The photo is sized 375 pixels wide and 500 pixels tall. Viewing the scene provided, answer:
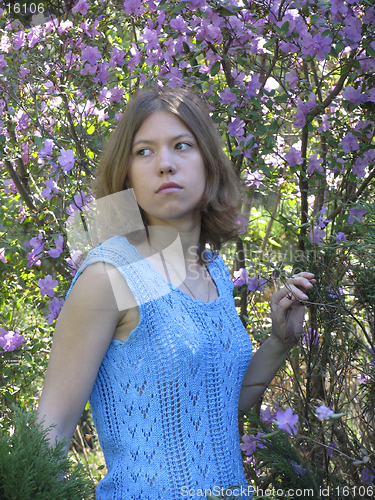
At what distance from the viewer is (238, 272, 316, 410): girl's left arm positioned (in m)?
1.49

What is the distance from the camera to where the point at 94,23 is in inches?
90.6

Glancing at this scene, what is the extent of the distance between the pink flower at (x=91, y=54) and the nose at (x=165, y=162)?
3.19ft

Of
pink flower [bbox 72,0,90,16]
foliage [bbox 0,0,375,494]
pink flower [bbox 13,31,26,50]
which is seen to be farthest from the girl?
pink flower [bbox 13,31,26,50]

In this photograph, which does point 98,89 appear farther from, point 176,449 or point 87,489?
point 87,489

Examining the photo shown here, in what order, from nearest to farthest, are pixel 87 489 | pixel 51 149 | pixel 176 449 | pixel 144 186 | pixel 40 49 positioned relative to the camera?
pixel 87 489, pixel 176 449, pixel 144 186, pixel 51 149, pixel 40 49

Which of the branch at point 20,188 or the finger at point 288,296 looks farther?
the branch at point 20,188

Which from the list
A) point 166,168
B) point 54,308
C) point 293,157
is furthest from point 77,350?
point 293,157

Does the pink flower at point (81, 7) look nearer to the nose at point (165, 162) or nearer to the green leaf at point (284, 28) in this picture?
the green leaf at point (284, 28)

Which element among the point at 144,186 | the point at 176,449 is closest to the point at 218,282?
the point at 144,186

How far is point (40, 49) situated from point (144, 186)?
1452 mm

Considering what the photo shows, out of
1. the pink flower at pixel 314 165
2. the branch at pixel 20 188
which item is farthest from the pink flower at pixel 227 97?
the branch at pixel 20 188

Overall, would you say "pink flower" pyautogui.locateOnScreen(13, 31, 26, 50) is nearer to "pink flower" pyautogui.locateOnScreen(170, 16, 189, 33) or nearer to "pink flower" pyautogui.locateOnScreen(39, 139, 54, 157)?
"pink flower" pyautogui.locateOnScreen(39, 139, 54, 157)

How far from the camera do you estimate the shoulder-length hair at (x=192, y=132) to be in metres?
1.48

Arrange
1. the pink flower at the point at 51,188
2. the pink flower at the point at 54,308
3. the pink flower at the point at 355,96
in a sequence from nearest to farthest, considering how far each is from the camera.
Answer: the pink flower at the point at 355,96 → the pink flower at the point at 51,188 → the pink flower at the point at 54,308
